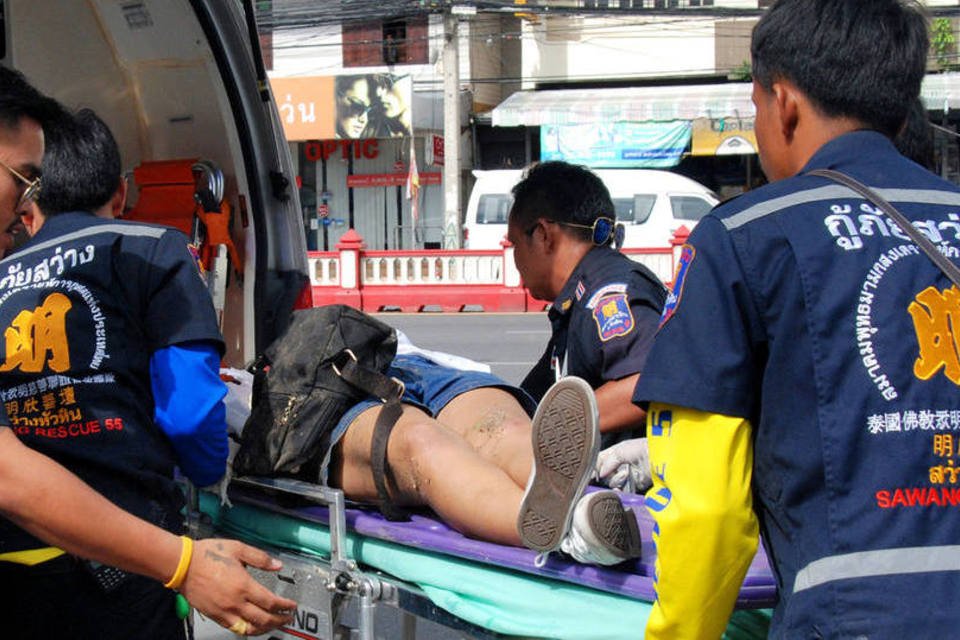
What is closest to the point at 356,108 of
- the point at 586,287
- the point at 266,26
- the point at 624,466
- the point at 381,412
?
the point at 266,26

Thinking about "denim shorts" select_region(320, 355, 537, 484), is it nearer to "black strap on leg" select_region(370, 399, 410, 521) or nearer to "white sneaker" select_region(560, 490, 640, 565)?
"black strap on leg" select_region(370, 399, 410, 521)

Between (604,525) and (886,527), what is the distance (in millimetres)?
712

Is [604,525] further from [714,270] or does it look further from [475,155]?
[475,155]

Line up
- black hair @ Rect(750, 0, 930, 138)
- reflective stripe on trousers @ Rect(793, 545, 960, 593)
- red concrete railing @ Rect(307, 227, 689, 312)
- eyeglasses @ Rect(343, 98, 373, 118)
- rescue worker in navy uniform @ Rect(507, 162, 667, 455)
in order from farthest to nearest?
eyeglasses @ Rect(343, 98, 373, 118)
red concrete railing @ Rect(307, 227, 689, 312)
rescue worker in navy uniform @ Rect(507, 162, 667, 455)
black hair @ Rect(750, 0, 930, 138)
reflective stripe on trousers @ Rect(793, 545, 960, 593)

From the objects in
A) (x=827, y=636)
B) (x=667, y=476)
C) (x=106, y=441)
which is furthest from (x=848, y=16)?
(x=106, y=441)

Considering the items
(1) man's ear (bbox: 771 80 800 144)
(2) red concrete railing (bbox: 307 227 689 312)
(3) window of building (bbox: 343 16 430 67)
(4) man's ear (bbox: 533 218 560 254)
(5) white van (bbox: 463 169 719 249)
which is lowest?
(2) red concrete railing (bbox: 307 227 689 312)

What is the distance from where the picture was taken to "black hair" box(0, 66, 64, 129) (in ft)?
7.04

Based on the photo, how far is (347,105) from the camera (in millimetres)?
23719

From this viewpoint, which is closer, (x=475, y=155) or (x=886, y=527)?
(x=886, y=527)

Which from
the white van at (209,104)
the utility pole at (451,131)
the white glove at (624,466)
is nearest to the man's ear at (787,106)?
the white glove at (624,466)

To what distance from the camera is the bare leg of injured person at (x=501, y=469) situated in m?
2.04

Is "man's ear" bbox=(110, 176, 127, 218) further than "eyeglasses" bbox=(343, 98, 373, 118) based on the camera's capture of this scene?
No

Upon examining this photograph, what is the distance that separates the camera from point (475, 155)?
977 inches

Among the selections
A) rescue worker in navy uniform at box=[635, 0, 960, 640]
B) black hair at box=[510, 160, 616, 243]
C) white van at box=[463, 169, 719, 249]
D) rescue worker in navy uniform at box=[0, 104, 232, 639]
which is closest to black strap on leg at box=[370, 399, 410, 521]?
rescue worker in navy uniform at box=[0, 104, 232, 639]
